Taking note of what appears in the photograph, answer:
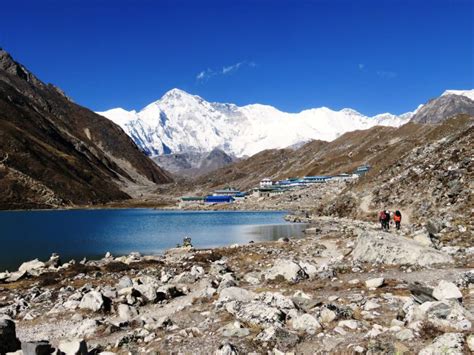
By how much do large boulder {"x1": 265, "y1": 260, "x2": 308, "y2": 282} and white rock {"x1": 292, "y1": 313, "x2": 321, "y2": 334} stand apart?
31.7 ft

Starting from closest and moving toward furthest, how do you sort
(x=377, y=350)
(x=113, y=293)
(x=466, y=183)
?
(x=377, y=350)
(x=113, y=293)
(x=466, y=183)

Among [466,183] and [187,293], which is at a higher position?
[466,183]

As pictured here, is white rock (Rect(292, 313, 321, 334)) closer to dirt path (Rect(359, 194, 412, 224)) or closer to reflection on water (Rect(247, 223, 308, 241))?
dirt path (Rect(359, 194, 412, 224))

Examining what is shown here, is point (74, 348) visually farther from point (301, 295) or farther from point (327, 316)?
point (301, 295)

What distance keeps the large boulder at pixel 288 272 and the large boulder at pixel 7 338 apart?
1469cm

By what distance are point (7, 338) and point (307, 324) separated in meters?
11.2

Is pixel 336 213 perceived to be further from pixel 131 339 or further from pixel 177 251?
pixel 131 339

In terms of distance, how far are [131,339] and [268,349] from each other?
234 inches

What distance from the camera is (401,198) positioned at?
235 ft

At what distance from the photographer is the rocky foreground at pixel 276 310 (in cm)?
1526

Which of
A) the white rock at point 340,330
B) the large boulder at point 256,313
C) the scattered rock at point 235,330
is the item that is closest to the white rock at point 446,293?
the white rock at point 340,330

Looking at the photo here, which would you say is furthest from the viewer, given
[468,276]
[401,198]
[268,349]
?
[401,198]

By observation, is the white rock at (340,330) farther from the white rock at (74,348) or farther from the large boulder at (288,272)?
the large boulder at (288,272)

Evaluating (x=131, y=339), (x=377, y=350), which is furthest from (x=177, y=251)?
(x=377, y=350)
